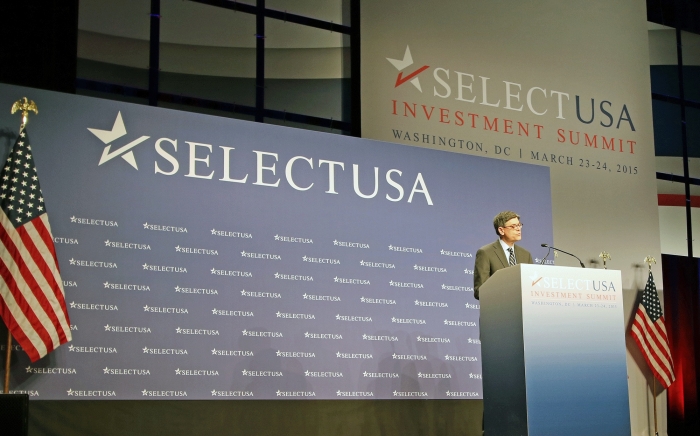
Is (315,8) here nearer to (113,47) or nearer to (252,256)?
(113,47)

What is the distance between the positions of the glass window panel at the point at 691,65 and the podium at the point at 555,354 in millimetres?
5970

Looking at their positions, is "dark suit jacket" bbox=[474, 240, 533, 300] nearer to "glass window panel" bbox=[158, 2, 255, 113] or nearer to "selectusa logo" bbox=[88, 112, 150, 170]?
"selectusa logo" bbox=[88, 112, 150, 170]

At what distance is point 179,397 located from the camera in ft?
17.9

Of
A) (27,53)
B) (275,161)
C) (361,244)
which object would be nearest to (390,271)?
(361,244)

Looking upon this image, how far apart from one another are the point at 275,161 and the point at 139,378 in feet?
6.20

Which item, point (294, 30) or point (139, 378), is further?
point (294, 30)

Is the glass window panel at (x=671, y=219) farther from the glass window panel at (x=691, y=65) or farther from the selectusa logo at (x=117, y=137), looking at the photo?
the selectusa logo at (x=117, y=137)

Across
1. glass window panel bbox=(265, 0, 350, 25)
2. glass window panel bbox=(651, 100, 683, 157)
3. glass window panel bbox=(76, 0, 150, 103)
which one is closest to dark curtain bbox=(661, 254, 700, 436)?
glass window panel bbox=(651, 100, 683, 157)

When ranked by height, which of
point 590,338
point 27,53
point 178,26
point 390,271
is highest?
point 178,26

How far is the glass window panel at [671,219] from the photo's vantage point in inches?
354

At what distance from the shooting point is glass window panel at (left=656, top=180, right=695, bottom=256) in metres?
9.00

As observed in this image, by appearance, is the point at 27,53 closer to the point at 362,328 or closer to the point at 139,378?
the point at 139,378

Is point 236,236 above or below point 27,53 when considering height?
below

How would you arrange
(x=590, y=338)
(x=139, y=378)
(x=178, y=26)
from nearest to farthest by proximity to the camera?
1. (x=590, y=338)
2. (x=139, y=378)
3. (x=178, y=26)
